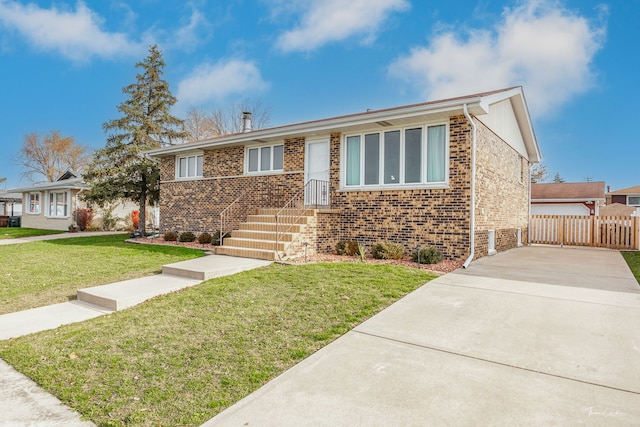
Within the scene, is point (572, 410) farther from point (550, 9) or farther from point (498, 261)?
point (550, 9)

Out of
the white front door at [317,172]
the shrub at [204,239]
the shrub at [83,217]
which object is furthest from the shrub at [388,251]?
the shrub at [83,217]

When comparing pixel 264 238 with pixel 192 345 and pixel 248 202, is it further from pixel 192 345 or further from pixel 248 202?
pixel 192 345

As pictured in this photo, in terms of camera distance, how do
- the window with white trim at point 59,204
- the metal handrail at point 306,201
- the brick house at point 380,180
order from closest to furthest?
1. the brick house at point 380,180
2. the metal handrail at point 306,201
3. the window with white trim at point 59,204

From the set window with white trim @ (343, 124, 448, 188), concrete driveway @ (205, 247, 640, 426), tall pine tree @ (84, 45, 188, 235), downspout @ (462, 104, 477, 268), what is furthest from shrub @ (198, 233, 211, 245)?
concrete driveway @ (205, 247, 640, 426)

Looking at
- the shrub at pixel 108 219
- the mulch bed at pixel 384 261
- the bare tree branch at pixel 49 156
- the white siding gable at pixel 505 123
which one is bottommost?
the mulch bed at pixel 384 261

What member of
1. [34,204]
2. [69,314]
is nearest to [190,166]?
[69,314]

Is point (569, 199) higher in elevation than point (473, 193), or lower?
higher

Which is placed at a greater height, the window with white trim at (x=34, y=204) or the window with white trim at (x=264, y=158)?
the window with white trim at (x=264, y=158)

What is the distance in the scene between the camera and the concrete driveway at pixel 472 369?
2.51m

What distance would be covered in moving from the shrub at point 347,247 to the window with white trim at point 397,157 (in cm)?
171

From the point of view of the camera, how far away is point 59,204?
2338cm

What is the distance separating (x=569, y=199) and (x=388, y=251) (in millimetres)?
20924

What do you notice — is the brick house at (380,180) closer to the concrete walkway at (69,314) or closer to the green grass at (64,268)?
the concrete walkway at (69,314)

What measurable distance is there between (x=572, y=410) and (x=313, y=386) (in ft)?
6.41
